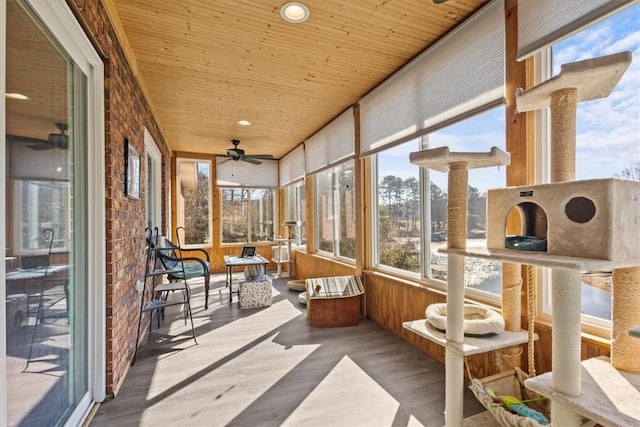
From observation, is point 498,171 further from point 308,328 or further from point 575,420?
point 308,328

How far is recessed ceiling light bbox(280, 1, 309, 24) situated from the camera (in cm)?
203

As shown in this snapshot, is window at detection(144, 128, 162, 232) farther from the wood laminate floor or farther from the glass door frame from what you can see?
the glass door frame

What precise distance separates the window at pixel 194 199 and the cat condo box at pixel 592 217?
650 centimetres

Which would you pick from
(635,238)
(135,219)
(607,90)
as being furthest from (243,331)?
(607,90)

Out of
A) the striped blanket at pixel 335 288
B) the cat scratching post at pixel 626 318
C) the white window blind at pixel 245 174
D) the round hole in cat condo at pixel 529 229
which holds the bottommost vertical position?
the striped blanket at pixel 335 288

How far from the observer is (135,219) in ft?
9.31

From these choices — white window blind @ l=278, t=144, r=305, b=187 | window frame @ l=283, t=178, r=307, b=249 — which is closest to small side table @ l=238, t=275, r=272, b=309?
window frame @ l=283, t=178, r=307, b=249

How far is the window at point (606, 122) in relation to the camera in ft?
4.89

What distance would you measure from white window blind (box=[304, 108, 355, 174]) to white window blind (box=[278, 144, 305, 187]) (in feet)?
1.22

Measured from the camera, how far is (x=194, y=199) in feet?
22.4

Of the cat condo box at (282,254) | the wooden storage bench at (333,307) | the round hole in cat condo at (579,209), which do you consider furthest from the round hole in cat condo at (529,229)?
the cat condo box at (282,254)

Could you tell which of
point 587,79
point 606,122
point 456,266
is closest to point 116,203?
point 456,266

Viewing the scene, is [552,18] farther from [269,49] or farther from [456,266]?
[269,49]

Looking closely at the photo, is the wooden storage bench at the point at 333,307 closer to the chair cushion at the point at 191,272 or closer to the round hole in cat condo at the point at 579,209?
the chair cushion at the point at 191,272
